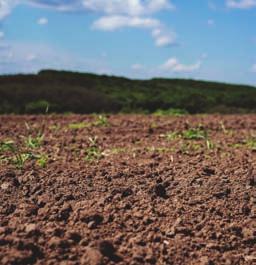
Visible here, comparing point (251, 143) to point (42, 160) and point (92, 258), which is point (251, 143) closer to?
point (42, 160)

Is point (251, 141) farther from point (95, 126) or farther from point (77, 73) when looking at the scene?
point (77, 73)

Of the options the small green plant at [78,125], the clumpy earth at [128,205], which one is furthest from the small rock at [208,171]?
the small green plant at [78,125]

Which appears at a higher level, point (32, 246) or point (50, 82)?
point (50, 82)

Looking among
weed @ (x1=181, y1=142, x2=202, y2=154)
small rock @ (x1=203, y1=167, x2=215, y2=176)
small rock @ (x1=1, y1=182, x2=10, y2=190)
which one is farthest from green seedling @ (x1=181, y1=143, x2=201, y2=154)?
small rock @ (x1=1, y1=182, x2=10, y2=190)

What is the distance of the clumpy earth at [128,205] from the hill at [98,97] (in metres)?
5.83

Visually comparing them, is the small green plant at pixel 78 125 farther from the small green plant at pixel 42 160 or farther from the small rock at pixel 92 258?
the small rock at pixel 92 258

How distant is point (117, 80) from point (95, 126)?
8064 millimetres

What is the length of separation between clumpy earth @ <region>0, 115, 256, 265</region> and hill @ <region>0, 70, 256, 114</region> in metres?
5.83

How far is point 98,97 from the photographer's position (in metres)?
12.4

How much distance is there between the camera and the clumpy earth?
3.11 metres

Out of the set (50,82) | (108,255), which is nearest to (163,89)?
(50,82)

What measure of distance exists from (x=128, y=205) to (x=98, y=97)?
346 inches

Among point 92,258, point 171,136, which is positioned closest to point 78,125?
point 171,136

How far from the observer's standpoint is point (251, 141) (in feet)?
22.2
